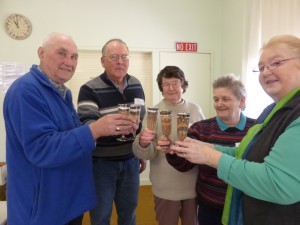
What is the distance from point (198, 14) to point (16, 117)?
13.0 feet

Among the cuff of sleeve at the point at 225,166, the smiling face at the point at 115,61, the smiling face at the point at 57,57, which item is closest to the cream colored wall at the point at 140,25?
the smiling face at the point at 115,61

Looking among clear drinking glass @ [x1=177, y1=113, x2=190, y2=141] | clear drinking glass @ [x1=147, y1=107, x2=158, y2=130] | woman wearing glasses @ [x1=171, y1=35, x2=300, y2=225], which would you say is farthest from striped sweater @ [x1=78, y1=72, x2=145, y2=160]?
woman wearing glasses @ [x1=171, y1=35, x2=300, y2=225]

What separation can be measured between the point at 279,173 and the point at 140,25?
3818 mm

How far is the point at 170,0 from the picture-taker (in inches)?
171

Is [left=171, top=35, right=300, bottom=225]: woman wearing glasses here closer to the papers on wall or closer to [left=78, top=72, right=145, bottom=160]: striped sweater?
[left=78, top=72, right=145, bottom=160]: striped sweater

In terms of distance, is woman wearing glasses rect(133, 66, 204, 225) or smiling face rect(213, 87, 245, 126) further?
woman wearing glasses rect(133, 66, 204, 225)

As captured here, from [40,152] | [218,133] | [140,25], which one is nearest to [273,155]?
[218,133]

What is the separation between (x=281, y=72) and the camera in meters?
1.05

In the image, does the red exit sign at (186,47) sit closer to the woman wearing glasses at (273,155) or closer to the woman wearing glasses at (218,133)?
the woman wearing glasses at (218,133)

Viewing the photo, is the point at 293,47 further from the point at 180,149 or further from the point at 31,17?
the point at 31,17

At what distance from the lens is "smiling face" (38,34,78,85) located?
1478 millimetres

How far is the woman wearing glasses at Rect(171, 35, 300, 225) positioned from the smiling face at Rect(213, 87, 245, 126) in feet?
1.78

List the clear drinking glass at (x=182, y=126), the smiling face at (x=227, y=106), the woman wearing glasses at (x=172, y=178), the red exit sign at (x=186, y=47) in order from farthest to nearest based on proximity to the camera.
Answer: the red exit sign at (x=186, y=47), the woman wearing glasses at (x=172, y=178), the smiling face at (x=227, y=106), the clear drinking glass at (x=182, y=126)

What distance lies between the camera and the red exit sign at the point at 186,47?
4.42 metres
